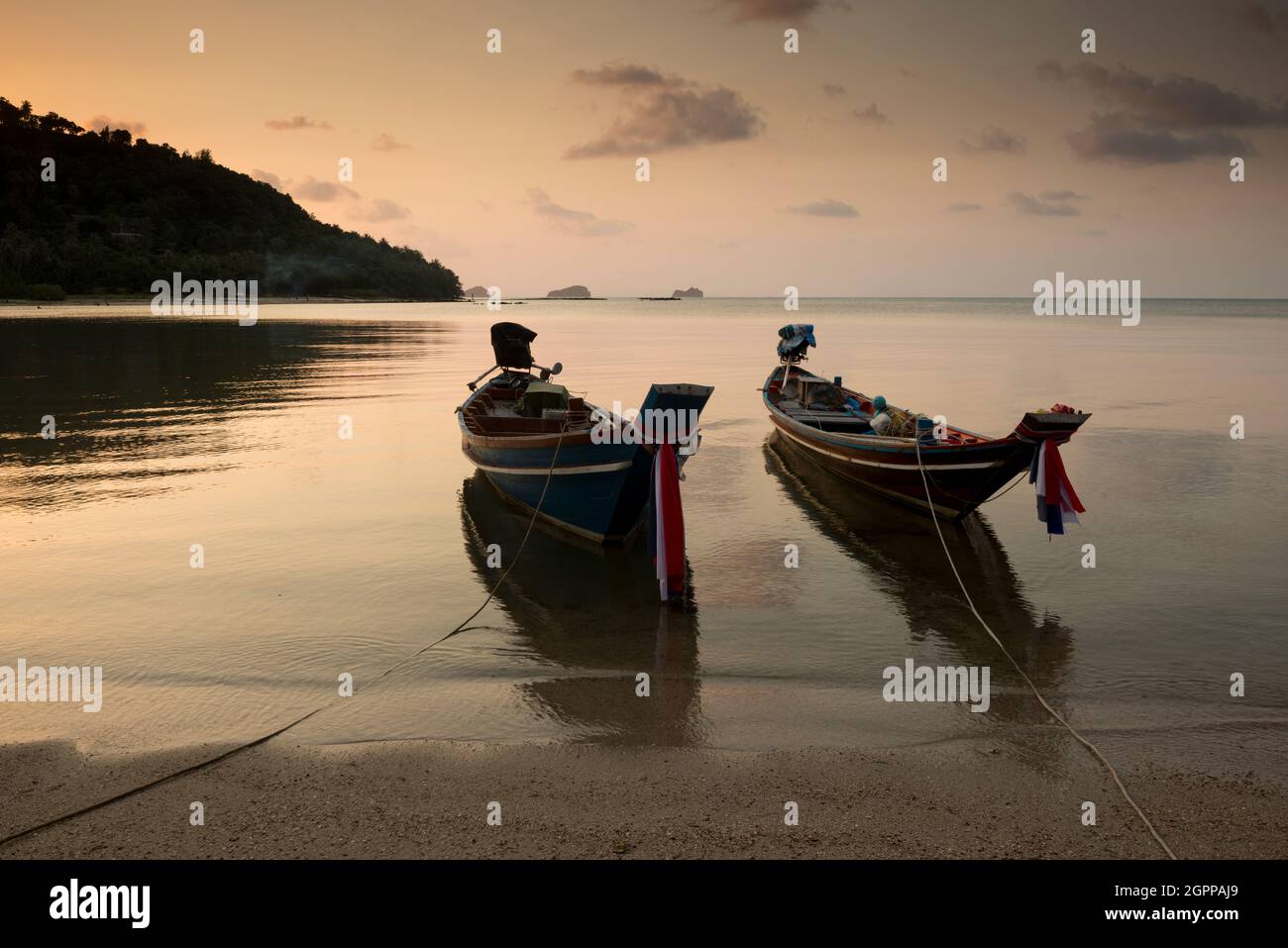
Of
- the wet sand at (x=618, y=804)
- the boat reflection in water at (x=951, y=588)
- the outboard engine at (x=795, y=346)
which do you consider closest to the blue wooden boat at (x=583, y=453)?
the boat reflection in water at (x=951, y=588)

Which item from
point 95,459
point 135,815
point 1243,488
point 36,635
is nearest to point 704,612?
point 135,815

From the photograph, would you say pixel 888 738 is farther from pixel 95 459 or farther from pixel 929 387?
pixel 929 387

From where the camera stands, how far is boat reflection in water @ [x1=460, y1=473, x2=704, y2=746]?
7566mm

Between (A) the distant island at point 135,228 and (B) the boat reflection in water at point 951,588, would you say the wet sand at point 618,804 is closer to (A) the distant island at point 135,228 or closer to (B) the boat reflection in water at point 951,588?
(B) the boat reflection in water at point 951,588

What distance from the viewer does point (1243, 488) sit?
1723cm

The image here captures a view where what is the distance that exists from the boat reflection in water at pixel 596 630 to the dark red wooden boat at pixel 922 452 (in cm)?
498

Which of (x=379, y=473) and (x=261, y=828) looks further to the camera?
(x=379, y=473)

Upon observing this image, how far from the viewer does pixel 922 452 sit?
14.2 meters

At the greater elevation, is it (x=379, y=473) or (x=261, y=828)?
(x=379, y=473)

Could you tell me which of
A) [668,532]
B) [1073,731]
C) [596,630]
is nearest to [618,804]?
[1073,731]

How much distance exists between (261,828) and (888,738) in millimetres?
4839

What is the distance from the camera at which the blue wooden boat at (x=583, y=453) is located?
441 inches

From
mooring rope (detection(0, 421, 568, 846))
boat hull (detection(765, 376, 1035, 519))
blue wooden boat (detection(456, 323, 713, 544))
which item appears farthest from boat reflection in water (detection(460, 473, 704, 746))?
boat hull (detection(765, 376, 1035, 519))

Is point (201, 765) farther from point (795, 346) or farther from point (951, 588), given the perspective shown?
point (795, 346)
